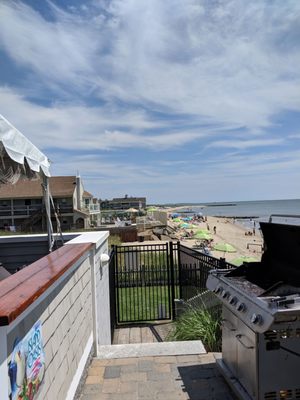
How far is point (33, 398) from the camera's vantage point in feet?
7.16

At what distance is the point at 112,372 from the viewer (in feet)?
14.1

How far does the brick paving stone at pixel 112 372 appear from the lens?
4180 millimetres

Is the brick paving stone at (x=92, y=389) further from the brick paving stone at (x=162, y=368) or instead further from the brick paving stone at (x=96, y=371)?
the brick paving stone at (x=162, y=368)

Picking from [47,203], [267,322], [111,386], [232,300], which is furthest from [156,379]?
[47,203]

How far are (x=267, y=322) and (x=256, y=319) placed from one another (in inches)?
5.8

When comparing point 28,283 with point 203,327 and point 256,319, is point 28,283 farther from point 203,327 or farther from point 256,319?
point 203,327

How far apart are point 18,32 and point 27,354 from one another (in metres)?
6.53

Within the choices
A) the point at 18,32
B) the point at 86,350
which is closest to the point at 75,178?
the point at 18,32

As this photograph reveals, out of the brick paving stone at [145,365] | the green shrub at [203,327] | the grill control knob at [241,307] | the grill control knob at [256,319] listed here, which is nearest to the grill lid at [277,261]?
the grill control knob at [241,307]

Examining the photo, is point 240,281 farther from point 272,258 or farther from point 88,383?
point 88,383

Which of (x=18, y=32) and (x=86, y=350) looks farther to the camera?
(x=18, y=32)

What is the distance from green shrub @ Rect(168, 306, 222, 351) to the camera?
5.55 metres

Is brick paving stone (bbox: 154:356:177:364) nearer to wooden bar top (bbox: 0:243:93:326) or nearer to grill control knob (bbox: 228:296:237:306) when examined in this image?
grill control knob (bbox: 228:296:237:306)

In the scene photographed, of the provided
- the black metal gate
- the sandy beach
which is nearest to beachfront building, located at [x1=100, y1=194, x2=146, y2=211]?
the sandy beach
